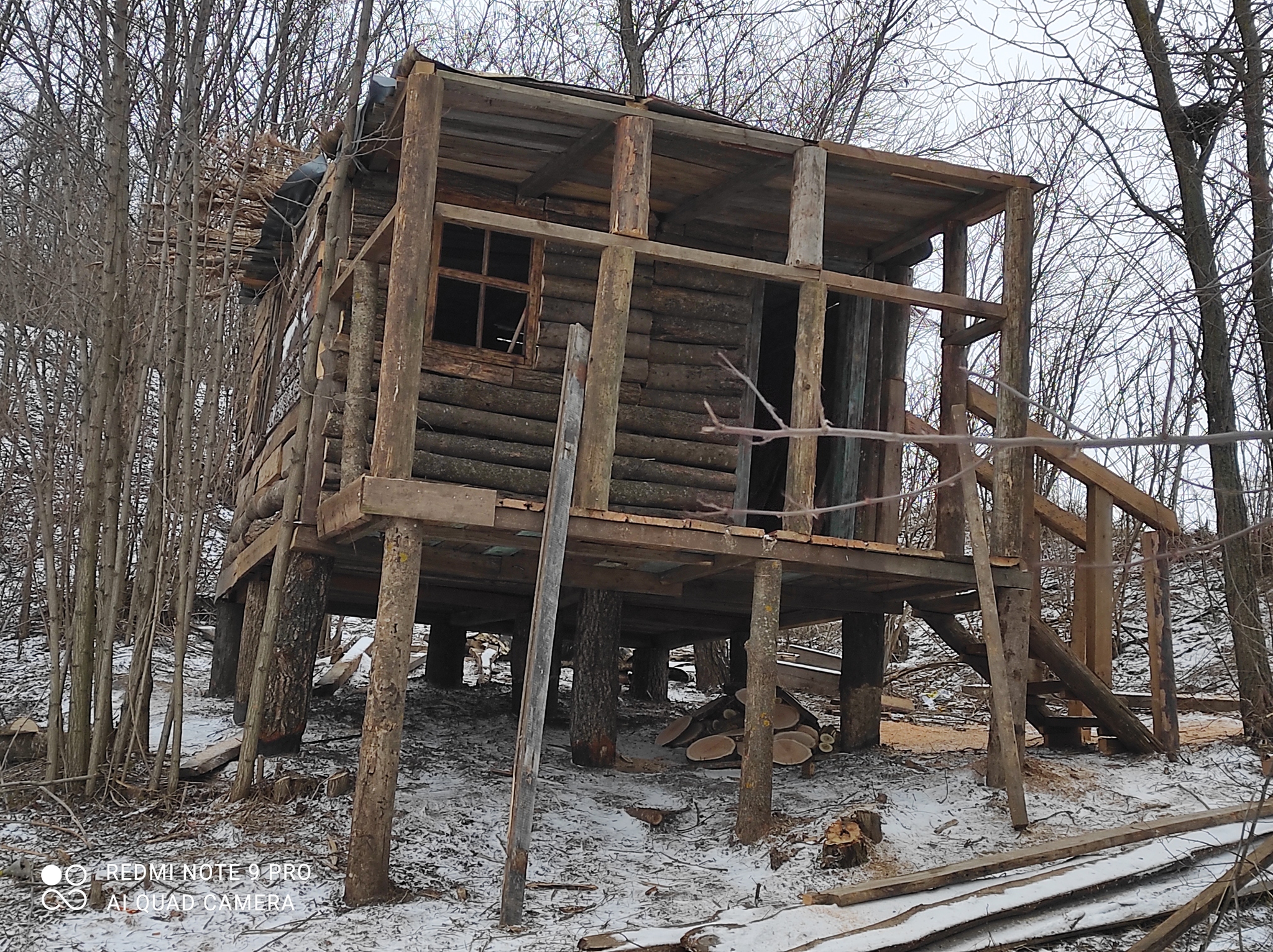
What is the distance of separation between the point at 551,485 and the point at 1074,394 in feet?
51.1

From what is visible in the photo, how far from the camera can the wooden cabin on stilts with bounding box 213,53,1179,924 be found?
24.3ft

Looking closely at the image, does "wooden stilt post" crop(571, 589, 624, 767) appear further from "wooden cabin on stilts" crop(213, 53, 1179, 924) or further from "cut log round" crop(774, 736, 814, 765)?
"cut log round" crop(774, 736, 814, 765)

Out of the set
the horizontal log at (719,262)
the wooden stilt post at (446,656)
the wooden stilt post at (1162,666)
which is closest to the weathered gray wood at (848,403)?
the horizontal log at (719,262)

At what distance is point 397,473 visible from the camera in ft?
23.9

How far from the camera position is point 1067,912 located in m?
6.43

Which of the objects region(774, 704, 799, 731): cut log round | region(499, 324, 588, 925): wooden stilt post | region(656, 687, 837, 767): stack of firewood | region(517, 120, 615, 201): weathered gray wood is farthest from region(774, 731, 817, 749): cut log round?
region(517, 120, 615, 201): weathered gray wood

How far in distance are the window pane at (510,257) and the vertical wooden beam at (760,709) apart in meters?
3.81

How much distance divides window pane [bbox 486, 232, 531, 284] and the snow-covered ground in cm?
425

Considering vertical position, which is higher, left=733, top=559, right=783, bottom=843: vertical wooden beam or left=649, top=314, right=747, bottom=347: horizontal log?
left=649, top=314, right=747, bottom=347: horizontal log

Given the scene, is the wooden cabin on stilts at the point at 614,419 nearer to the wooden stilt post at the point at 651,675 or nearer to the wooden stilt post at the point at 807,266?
the wooden stilt post at the point at 807,266

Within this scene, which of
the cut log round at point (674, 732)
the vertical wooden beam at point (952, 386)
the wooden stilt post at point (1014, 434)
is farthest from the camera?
the cut log round at point (674, 732)

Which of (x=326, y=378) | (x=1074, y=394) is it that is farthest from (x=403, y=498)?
(x=1074, y=394)

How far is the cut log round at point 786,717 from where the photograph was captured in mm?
11078

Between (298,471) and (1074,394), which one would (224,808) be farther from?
(1074,394)
